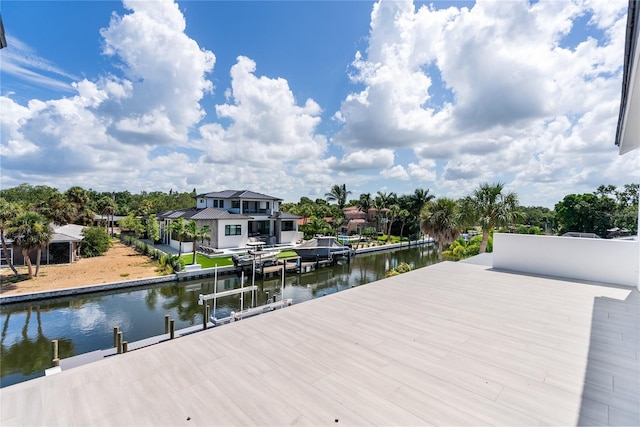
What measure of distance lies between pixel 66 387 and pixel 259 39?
1355 centimetres

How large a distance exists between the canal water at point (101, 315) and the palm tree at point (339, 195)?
87.3 ft

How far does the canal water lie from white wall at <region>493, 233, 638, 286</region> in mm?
4565

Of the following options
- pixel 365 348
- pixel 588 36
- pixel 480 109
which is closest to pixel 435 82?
pixel 480 109

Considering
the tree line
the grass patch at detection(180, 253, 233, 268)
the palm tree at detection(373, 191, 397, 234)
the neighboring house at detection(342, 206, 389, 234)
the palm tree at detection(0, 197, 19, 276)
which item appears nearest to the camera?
the palm tree at detection(0, 197, 19, 276)

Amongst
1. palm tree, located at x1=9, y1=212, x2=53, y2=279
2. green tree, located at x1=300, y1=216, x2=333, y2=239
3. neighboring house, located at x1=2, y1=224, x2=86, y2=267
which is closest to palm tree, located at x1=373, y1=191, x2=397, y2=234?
green tree, located at x1=300, y1=216, x2=333, y2=239

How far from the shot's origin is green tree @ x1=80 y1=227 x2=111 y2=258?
57.7 ft

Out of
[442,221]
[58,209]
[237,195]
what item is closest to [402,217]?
[442,221]

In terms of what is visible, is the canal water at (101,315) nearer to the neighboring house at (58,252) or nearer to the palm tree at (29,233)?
the palm tree at (29,233)

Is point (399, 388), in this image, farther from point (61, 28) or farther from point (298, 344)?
point (61, 28)

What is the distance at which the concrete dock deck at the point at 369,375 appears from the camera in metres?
2.01

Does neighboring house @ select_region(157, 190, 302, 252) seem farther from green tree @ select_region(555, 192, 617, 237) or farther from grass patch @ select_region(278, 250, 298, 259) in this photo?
green tree @ select_region(555, 192, 617, 237)

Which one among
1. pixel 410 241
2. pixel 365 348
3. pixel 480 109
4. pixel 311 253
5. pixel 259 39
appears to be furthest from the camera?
pixel 410 241

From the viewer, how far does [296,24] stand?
11.2 m

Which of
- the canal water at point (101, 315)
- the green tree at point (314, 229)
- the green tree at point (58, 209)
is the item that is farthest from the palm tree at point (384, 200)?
the green tree at point (58, 209)
